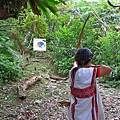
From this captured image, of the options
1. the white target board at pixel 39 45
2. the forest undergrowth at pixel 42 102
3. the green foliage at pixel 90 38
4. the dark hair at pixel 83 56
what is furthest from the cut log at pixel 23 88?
the white target board at pixel 39 45

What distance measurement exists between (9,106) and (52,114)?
0.76 m

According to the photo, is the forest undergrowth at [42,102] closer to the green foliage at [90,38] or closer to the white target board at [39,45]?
the green foliage at [90,38]

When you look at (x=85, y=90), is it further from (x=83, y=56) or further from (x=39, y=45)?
(x=39, y=45)

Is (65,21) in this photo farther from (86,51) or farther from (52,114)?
(86,51)

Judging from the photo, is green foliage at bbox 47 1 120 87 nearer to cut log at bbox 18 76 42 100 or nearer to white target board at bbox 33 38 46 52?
white target board at bbox 33 38 46 52

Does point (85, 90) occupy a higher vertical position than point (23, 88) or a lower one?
higher

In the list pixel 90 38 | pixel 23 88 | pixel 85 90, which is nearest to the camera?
pixel 85 90

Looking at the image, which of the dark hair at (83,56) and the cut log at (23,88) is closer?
the dark hair at (83,56)

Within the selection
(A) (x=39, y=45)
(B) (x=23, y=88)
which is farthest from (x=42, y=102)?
(A) (x=39, y=45)

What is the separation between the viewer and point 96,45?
7730 millimetres

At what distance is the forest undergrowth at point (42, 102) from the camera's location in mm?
3256

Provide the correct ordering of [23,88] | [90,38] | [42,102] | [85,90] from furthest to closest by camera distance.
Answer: [90,38], [23,88], [42,102], [85,90]

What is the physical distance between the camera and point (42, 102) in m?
3.91

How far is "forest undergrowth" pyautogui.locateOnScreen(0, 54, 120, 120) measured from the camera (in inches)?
128
